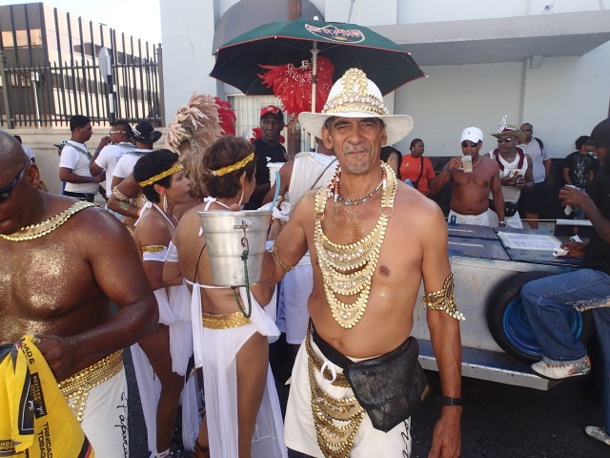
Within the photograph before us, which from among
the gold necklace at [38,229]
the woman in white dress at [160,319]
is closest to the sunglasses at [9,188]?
the gold necklace at [38,229]

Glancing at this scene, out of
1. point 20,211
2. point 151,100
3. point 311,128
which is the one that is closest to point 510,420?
point 311,128

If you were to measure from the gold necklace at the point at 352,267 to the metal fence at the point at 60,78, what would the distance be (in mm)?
9056

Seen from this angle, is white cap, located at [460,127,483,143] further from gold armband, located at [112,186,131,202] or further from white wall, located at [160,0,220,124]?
white wall, located at [160,0,220,124]

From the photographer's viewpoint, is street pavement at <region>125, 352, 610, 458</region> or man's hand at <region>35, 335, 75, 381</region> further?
street pavement at <region>125, 352, 610, 458</region>

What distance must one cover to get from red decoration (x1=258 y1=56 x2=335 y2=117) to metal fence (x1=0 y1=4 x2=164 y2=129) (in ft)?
19.8

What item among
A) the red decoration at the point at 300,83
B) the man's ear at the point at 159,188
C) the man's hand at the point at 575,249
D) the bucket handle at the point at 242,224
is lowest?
the man's hand at the point at 575,249

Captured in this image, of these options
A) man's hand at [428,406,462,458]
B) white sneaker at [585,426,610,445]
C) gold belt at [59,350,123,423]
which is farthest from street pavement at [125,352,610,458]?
gold belt at [59,350,123,423]

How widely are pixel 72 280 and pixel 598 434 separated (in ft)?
11.2

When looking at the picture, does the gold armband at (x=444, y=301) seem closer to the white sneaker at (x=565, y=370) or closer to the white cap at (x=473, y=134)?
the white sneaker at (x=565, y=370)

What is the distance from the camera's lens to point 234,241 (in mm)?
1657

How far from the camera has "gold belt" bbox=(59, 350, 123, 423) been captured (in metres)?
1.78

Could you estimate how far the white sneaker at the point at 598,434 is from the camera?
3119mm

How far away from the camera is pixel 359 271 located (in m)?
2.03

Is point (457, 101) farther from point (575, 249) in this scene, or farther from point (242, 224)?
point (242, 224)
